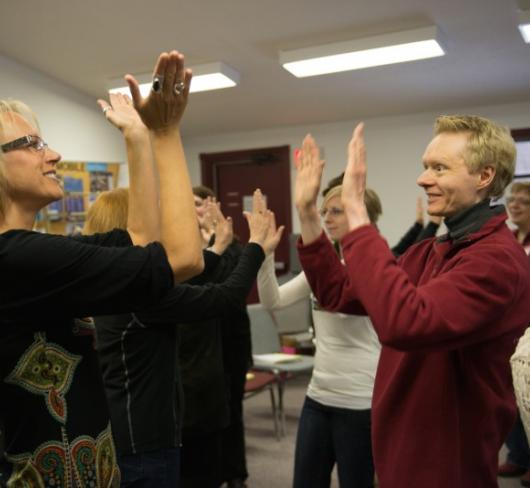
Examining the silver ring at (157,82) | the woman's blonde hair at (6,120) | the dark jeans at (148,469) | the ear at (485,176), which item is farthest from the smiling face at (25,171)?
the ear at (485,176)

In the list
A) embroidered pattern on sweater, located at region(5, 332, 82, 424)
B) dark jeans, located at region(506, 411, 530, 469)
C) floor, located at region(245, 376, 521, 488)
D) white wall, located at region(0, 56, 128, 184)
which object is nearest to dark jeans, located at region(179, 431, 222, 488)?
floor, located at region(245, 376, 521, 488)

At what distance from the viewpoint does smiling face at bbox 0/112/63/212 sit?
115cm

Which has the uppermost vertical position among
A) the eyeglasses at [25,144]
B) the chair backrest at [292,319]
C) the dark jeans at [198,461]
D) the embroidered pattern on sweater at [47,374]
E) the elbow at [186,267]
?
the eyeglasses at [25,144]

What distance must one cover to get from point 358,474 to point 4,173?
1509 millimetres

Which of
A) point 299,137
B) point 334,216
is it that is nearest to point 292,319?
point 299,137

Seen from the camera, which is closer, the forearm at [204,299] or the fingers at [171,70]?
the fingers at [171,70]

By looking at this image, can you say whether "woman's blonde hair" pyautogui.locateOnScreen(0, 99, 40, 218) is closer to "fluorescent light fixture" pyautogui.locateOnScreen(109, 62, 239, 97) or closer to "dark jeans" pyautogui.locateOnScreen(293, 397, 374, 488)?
"dark jeans" pyautogui.locateOnScreen(293, 397, 374, 488)

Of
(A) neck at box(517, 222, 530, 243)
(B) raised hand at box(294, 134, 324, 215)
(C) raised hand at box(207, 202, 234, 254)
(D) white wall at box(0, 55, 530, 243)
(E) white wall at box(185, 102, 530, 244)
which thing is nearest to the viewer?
(B) raised hand at box(294, 134, 324, 215)

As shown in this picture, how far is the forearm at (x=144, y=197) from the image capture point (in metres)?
1.40

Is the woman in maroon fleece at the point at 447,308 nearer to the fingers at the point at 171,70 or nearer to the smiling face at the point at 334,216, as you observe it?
the fingers at the point at 171,70

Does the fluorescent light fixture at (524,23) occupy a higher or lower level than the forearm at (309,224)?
higher

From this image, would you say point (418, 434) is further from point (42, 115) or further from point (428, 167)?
point (42, 115)

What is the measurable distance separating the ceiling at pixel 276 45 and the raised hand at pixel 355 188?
2857mm

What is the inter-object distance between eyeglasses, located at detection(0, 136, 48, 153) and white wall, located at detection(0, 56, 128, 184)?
404 cm
